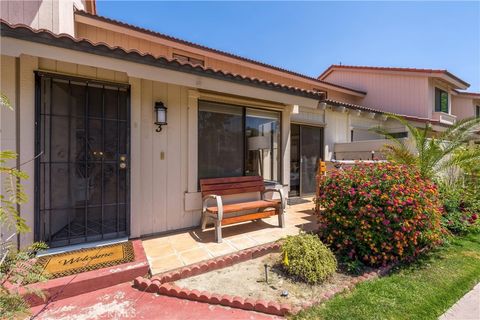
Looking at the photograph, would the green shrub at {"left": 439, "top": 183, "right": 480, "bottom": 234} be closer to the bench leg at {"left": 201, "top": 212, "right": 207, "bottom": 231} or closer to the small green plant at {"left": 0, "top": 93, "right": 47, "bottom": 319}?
the bench leg at {"left": 201, "top": 212, "right": 207, "bottom": 231}

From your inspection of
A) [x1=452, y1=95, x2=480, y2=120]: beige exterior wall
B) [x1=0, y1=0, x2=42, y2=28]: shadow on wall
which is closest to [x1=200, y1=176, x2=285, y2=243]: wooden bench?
[x1=0, y1=0, x2=42, y2=28]: shadow on wall

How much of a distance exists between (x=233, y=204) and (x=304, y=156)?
4346mm

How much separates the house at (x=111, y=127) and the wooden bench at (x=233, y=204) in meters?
0.31

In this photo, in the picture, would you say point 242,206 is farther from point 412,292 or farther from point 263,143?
point 412,292

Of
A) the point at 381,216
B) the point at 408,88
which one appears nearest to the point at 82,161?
the point at 381,216

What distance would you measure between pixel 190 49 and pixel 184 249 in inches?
278

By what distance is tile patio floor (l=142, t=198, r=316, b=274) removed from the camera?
3467 millimetres

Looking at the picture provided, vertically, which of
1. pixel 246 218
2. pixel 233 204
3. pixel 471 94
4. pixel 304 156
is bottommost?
pixel 246 218

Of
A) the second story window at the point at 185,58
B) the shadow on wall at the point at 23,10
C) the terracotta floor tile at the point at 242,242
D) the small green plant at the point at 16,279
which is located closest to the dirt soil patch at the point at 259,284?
the terracotta floor tile at the point at 242,242

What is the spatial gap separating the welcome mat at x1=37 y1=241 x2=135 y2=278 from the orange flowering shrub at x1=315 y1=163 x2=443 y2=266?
3402mm

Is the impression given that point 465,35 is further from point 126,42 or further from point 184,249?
point 126,42

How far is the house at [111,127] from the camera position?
334 centimetres

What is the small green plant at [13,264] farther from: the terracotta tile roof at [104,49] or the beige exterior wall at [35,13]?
the beige exterior wall at [35,13]

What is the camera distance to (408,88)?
13.1 m
